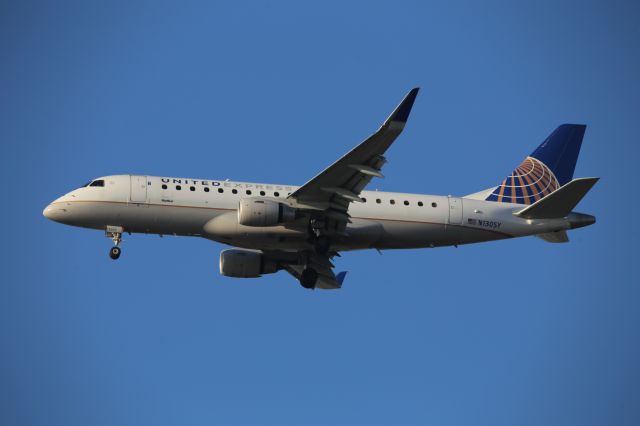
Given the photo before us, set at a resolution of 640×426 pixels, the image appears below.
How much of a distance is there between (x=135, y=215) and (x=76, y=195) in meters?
3.15

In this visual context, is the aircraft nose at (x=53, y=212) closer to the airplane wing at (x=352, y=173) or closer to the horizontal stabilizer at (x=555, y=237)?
the airplane wing at (x=352, y=173)

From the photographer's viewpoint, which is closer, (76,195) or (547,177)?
(76,195)

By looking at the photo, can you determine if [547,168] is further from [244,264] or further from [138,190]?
[138,190]

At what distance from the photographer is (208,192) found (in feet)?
172

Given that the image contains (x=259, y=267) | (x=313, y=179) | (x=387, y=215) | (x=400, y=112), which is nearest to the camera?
(x=400, y=112)

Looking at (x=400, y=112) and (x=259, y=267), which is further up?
(x=400, y=112)

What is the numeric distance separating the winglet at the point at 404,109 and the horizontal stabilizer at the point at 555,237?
43.1 ft

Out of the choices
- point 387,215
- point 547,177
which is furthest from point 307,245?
point 547,177

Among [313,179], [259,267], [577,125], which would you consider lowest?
[259,267]

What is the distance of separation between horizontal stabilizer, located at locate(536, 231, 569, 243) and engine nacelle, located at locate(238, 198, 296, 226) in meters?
13.2

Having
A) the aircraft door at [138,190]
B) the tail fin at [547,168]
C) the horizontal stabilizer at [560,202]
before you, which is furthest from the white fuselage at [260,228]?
the tail fin at [547,168]

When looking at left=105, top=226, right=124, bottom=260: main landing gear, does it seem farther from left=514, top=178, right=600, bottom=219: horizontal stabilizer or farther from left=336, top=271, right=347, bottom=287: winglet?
left=514, top=178, right=600, bottom=219: horizontal stabilizer

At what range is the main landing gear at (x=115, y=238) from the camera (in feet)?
172

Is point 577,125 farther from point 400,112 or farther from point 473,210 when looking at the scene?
point 400,112
